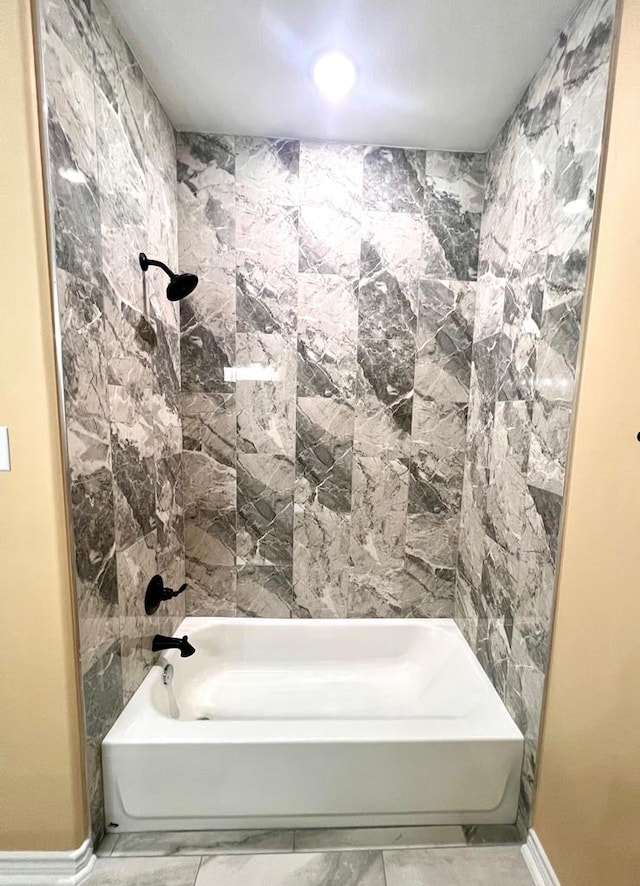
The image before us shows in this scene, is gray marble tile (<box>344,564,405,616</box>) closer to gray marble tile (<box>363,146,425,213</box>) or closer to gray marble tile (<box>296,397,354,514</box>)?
gray marble tile (<box>296,397,354,514</box>)

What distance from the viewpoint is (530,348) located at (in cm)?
126

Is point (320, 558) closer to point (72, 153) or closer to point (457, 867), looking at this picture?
point (457, 867)

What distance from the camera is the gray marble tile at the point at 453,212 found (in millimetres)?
1668

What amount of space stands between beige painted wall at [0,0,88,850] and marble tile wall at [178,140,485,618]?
0.80 metres

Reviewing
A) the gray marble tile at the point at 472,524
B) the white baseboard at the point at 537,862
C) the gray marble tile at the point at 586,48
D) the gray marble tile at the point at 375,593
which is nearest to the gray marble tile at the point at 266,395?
the gray marble tile at the point at 375,593

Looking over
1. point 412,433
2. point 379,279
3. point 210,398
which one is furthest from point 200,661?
point 379,279

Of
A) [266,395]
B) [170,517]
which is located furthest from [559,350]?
[170,517]

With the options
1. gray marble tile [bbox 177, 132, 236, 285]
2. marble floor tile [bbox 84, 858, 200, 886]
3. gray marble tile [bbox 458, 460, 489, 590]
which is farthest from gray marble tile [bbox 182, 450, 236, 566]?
gray marble tile [bbox 458, 460, 489, 590]

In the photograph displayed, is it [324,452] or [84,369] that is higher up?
[84,369]

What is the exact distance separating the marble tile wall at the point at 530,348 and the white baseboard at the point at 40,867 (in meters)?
1.37

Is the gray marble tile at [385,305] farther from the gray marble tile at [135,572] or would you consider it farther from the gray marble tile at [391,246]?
the gray marble tile at [135,572]

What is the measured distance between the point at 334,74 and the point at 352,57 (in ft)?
0.25

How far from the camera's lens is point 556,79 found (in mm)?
1149

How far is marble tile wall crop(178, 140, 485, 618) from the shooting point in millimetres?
1662
